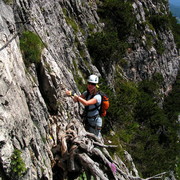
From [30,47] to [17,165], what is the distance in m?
5.14

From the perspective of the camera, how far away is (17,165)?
579cm

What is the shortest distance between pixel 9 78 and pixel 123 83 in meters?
30.1

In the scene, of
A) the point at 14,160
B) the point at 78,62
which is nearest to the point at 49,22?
the point at 78,62

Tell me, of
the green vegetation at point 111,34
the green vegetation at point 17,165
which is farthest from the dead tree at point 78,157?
the green vegetation at point 111,34

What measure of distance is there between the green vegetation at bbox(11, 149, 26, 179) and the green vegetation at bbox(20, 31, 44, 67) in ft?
13.5

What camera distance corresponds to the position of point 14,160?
5832 millimetres

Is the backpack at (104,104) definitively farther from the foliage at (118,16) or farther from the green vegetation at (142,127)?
the foliage at (118,16)

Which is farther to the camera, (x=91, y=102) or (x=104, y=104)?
(x=104, y=104)

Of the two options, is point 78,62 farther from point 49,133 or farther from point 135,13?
point 135,13

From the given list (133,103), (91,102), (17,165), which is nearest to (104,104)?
(91,102)

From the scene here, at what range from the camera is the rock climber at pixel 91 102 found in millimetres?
7933

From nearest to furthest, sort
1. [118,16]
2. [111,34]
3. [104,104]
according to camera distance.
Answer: [104,104] < [111,34] < [118,16]

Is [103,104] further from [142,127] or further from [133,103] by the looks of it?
[142,127]

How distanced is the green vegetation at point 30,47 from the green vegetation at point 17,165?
13.5 feet
